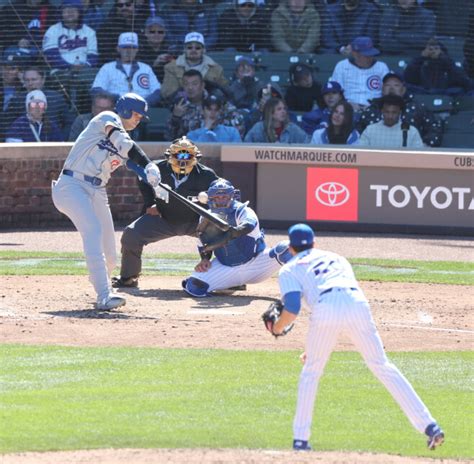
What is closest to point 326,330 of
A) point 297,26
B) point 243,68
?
point 243,68

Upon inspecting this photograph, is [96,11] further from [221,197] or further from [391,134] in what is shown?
[221,197]

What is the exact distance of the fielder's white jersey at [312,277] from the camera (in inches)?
272

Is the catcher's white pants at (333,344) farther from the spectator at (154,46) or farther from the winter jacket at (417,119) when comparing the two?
the spectator at (154,46)

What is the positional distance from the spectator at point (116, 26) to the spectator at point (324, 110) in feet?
9.58

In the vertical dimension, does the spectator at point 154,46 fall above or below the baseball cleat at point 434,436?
above

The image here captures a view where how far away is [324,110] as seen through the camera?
17.8m

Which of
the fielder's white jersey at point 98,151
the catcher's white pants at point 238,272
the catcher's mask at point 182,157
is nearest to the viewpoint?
the fielder's white jersey at point 98,151

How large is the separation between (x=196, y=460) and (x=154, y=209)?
6.32 metres

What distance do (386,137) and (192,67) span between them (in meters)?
3.04

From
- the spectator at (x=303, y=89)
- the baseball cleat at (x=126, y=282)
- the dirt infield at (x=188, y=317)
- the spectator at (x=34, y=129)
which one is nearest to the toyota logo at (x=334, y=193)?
the spectator at (x=303, y=89)

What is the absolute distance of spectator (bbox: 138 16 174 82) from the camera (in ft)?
59.8

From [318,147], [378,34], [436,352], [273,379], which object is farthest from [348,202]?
[273,379]

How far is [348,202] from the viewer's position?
17.1m

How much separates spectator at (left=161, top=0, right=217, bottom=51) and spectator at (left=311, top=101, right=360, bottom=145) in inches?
89.1
